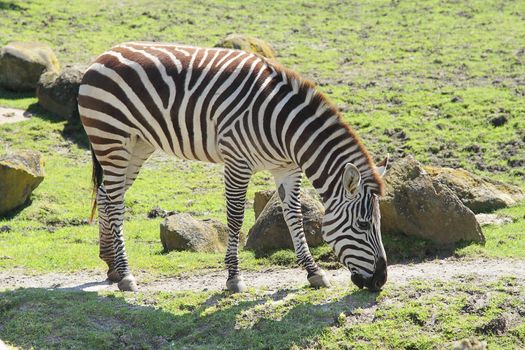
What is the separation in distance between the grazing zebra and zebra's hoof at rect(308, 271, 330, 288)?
15mm

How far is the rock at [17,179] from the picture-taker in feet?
51.9

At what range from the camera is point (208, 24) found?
1180 inches

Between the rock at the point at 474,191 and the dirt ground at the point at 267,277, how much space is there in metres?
2.94

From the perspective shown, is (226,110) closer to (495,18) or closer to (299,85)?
(299,85)

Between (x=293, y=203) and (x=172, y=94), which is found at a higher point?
(x=172, y=94)

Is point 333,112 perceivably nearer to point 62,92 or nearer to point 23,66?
point 62,92

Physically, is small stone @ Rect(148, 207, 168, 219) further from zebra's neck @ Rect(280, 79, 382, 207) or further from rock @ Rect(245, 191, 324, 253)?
zebra's neck @ Rect(280, 79, 382, 207)

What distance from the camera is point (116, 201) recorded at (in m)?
11.4

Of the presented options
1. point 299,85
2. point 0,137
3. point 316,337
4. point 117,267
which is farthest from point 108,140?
point 0,137

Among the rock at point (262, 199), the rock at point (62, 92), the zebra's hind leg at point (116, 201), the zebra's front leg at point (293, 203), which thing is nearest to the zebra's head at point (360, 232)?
the zebra's front leg at point (293, 203)

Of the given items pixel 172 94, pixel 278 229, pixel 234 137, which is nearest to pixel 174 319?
pixel 234 137

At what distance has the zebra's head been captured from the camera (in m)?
9.70

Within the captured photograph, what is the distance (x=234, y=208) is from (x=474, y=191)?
554 cm

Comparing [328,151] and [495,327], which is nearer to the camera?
[495,327]
